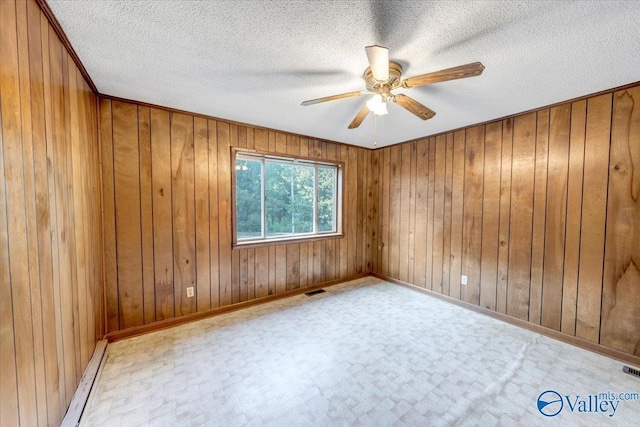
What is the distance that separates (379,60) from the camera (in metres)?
1.28

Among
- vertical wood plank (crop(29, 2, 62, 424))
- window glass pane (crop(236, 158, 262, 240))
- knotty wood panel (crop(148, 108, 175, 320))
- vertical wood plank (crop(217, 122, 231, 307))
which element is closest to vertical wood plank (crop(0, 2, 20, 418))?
vertical wood plank (crop(29, 2, 62, 424))

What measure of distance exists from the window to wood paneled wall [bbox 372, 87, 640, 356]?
128 centimetres

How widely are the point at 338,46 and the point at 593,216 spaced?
2.55 meters

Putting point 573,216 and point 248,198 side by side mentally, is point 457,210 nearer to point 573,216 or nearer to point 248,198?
point 573,216

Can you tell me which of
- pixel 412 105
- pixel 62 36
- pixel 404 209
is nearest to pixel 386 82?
pixel 412 105

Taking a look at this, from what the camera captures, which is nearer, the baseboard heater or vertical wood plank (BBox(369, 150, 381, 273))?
the baseboard heater

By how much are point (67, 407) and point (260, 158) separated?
259 cm

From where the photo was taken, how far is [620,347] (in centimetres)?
198

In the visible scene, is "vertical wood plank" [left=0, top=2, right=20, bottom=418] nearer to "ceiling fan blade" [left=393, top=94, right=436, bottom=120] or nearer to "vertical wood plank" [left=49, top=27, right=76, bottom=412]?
"vertical wood plank" [left=49, top=27, right=76, bottom=412]

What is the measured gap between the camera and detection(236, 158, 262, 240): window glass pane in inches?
118

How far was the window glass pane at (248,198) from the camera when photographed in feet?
9.86

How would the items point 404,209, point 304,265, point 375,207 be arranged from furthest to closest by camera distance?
point 375,207
point 404,209
point 304,265

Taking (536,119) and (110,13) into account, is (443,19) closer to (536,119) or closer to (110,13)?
(110,13)

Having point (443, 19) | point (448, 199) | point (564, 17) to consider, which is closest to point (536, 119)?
point (448, 199)
